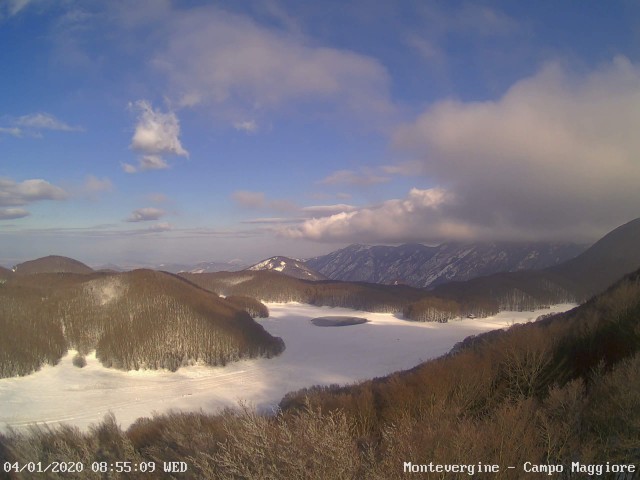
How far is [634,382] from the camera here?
14.2 m

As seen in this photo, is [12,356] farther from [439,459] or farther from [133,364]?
[439,459]

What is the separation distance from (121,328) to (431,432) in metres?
67.5

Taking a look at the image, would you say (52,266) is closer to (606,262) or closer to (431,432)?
(431,432)

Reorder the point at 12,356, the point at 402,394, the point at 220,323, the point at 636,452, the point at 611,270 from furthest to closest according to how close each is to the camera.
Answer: the point at 611,270 → the point at 220,323 → the point at 12,356 → the point at 402,394 → the point at 636,452

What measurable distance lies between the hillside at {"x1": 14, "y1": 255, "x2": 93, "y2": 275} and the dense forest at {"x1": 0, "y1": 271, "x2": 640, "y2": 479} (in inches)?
6781

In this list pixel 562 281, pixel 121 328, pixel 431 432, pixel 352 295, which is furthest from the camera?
pixel 352 295

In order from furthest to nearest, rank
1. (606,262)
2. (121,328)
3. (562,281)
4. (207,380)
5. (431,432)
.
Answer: (606,262), (562,281), (121,328), (207,380), (431,432)

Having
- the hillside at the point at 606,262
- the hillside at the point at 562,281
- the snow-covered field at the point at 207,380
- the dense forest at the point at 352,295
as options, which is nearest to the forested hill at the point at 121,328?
the snow-covered field at the point at 207,380

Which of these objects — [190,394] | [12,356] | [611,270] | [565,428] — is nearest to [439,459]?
[565,428]

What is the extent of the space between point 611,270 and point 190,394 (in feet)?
544

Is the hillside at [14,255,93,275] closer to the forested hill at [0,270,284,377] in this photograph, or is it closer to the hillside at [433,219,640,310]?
the forested hill at [0,270,284,377]

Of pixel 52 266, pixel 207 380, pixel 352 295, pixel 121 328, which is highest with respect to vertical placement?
pixel 52 266

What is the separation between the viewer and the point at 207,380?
5450cm

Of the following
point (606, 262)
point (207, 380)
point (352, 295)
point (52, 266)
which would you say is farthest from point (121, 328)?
point (606, 262)
